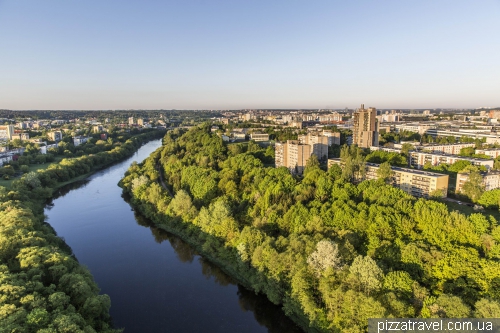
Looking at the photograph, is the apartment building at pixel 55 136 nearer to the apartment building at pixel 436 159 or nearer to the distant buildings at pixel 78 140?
the distant buildings at pixel 78 140

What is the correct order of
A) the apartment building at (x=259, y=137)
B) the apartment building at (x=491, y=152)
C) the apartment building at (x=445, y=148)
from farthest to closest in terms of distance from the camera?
the apartment building at (x=259, y=137) < the apartment building at (x=445, y=148) < the apartment building at (x=491, y=152)

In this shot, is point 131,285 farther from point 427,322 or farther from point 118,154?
point 118,154

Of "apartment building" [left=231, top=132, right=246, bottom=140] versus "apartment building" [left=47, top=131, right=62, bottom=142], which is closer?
"apartment building" [left=231, top=132, right=246, bottom=140]

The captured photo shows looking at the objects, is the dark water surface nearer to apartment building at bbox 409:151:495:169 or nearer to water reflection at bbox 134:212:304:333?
water reflection at bbox 134:212:304:333

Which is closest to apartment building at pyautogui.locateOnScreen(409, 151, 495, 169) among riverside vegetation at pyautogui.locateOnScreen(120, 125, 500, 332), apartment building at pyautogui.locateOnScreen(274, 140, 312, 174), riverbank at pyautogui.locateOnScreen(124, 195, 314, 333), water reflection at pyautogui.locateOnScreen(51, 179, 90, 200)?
apartment building at pyautogui.locateOnScreen(274, 140, 312, 174)

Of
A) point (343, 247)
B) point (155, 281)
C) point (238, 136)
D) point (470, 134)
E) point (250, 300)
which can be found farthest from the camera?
point (238, 136)

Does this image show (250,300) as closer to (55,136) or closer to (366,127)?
(366,127)

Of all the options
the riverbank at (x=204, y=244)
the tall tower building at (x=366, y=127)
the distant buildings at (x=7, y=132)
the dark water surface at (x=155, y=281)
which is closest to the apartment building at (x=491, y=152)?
the tall tower building at (x=366, y=127)

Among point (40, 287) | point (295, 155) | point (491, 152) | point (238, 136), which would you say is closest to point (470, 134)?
Result: point (491, 152)
